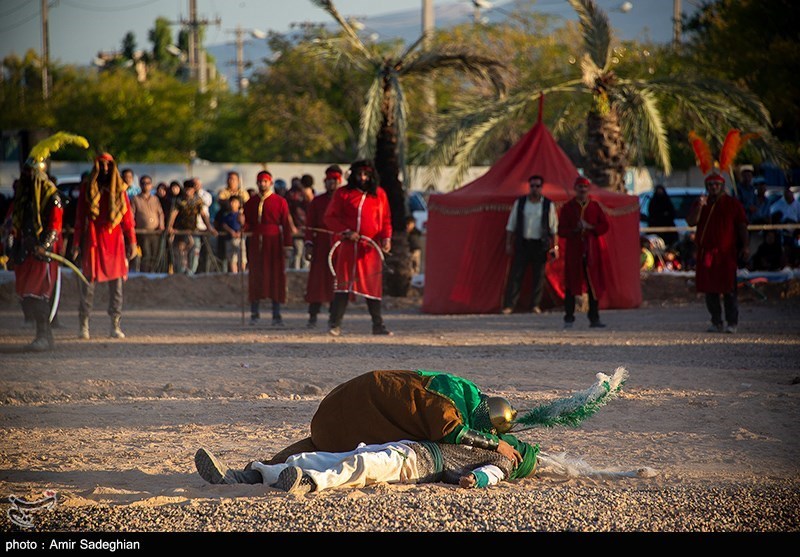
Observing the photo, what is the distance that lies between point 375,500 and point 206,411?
10.3ft

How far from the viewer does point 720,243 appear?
13570 mm

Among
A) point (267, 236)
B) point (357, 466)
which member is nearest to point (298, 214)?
point (267, 236)

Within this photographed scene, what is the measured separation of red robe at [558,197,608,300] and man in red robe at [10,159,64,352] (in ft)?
19.7

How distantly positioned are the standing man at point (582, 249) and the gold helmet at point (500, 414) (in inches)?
345

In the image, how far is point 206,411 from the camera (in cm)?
842

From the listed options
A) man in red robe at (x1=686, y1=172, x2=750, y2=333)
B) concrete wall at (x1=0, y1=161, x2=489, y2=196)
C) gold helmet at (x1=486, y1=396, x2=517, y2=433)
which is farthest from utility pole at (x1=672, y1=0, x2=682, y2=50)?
gold helmet at (x1=486, y1=396, x2=517, y2=433)

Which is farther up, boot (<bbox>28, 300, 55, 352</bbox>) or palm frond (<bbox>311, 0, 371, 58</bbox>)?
palm frond (<bbox>311, 0, 371, 58</bbox>)

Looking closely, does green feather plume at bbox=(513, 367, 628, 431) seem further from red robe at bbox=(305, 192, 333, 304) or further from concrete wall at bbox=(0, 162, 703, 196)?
concrete wall at bbox=(0, 162, 703, 196)

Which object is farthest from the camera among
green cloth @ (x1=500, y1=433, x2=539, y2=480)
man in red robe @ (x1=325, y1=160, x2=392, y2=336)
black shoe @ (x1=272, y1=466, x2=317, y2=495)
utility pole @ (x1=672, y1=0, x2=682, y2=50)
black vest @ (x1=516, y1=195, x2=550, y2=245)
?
utility pole @ (x1=672, y1=0, x2=682, y2=50)

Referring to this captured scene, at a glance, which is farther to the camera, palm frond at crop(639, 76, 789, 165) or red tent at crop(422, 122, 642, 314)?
palm frond at crop(639, 76, 789, 165)

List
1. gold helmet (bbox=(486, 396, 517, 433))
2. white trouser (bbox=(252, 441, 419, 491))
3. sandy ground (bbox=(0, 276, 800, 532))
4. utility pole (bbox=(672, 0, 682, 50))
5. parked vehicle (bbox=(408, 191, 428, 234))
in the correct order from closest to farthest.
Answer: sandy ground (bbox=(0, 276, 800, 532)) → white trouser (bbox=(252, 441, 419, 491)) → gold helmet (bbox=(486, 396, 517, 433)) → parked vehicle (bbox=(408, 191, 428, 234)) → utility pole (bbox=(672, 0, 682, 50))

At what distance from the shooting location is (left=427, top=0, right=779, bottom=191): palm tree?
739 inches

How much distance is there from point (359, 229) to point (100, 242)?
2687 mm
